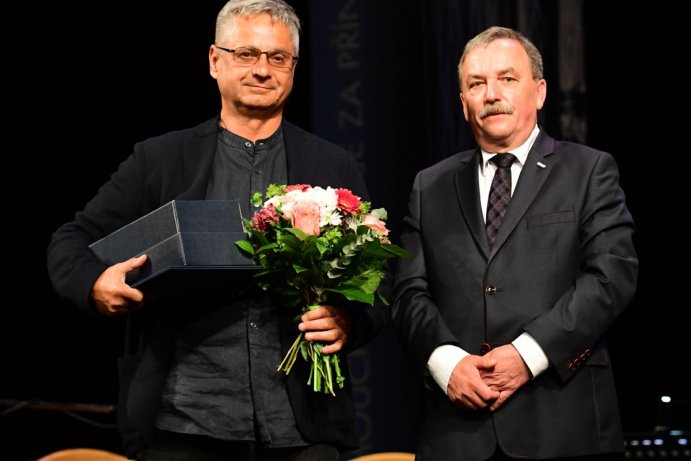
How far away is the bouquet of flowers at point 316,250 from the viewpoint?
2639 millimetres

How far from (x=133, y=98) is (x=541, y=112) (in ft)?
8.04

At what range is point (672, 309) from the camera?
16.1 feet

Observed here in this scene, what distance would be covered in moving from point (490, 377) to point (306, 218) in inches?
26.5

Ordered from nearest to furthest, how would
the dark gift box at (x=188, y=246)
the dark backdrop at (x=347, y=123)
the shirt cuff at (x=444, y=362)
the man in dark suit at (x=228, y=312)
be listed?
the dark gift box at (x=188, y=246) < the man in dark suit at (x=228, y=312) < the shirt cuff at (x=444, y=362) < the dark backdrop at (x=347, y=123)

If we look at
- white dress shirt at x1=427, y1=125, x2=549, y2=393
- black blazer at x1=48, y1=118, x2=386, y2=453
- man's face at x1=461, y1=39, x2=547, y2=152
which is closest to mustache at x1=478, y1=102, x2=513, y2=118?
man's face at x1=461, y1=39, x2=547, y2=152

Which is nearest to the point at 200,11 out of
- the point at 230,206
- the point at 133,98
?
the point at 133,98

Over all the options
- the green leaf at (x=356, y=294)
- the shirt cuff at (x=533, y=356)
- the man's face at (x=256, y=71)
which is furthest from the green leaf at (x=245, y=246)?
the shirt cuff at (x=533, y=356)

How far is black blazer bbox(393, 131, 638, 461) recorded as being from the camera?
109 inches

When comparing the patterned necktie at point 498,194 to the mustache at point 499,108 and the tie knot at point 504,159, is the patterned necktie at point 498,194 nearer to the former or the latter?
the tie knot at point 504,159

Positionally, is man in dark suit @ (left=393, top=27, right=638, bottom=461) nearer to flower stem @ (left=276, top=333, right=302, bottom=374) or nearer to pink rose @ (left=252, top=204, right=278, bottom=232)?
flower stem @ (left=276, top=333, right=302, bottom=374)

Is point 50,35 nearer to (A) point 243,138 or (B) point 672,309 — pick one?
(A) point 243,138

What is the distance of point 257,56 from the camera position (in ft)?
9.91

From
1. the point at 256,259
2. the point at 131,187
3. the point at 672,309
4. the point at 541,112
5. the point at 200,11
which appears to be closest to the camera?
the point at 256,259

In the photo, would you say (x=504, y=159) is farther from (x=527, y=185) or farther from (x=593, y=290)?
(x=593, y=290)
